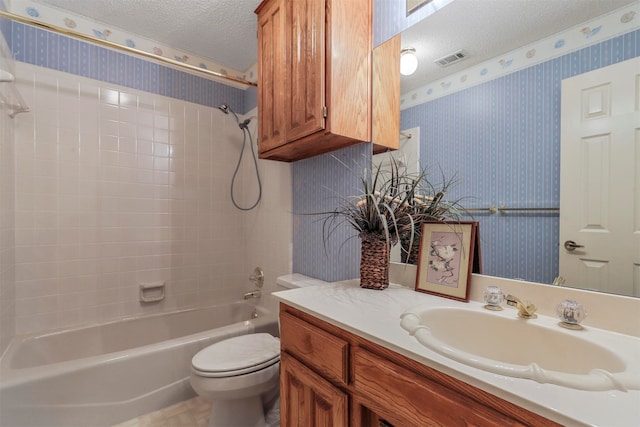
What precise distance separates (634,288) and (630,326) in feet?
0.31

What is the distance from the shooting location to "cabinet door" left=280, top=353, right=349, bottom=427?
30.9 inches

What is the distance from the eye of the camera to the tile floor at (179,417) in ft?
4.75

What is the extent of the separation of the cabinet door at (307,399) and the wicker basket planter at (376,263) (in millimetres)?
378

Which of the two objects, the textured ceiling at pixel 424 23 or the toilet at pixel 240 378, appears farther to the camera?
the toilet at pixel 240 378

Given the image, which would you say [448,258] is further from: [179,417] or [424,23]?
[179,417]

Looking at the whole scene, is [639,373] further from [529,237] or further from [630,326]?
[529,237]

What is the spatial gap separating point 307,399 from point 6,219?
1851mm

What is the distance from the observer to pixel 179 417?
1.50 m

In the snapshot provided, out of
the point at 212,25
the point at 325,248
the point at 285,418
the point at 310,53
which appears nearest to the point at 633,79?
the point at 310,53

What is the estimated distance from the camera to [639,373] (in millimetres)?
485

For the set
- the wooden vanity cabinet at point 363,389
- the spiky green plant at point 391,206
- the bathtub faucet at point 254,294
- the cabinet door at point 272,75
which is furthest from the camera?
the bathtub faucet at point 254,294

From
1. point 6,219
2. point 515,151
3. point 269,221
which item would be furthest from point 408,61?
point 6,219

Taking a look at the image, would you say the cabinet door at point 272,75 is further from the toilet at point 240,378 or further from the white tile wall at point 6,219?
the white tile wall at point 6,219

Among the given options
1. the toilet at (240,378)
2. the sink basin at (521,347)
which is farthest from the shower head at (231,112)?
the sink basin at (521,347)
